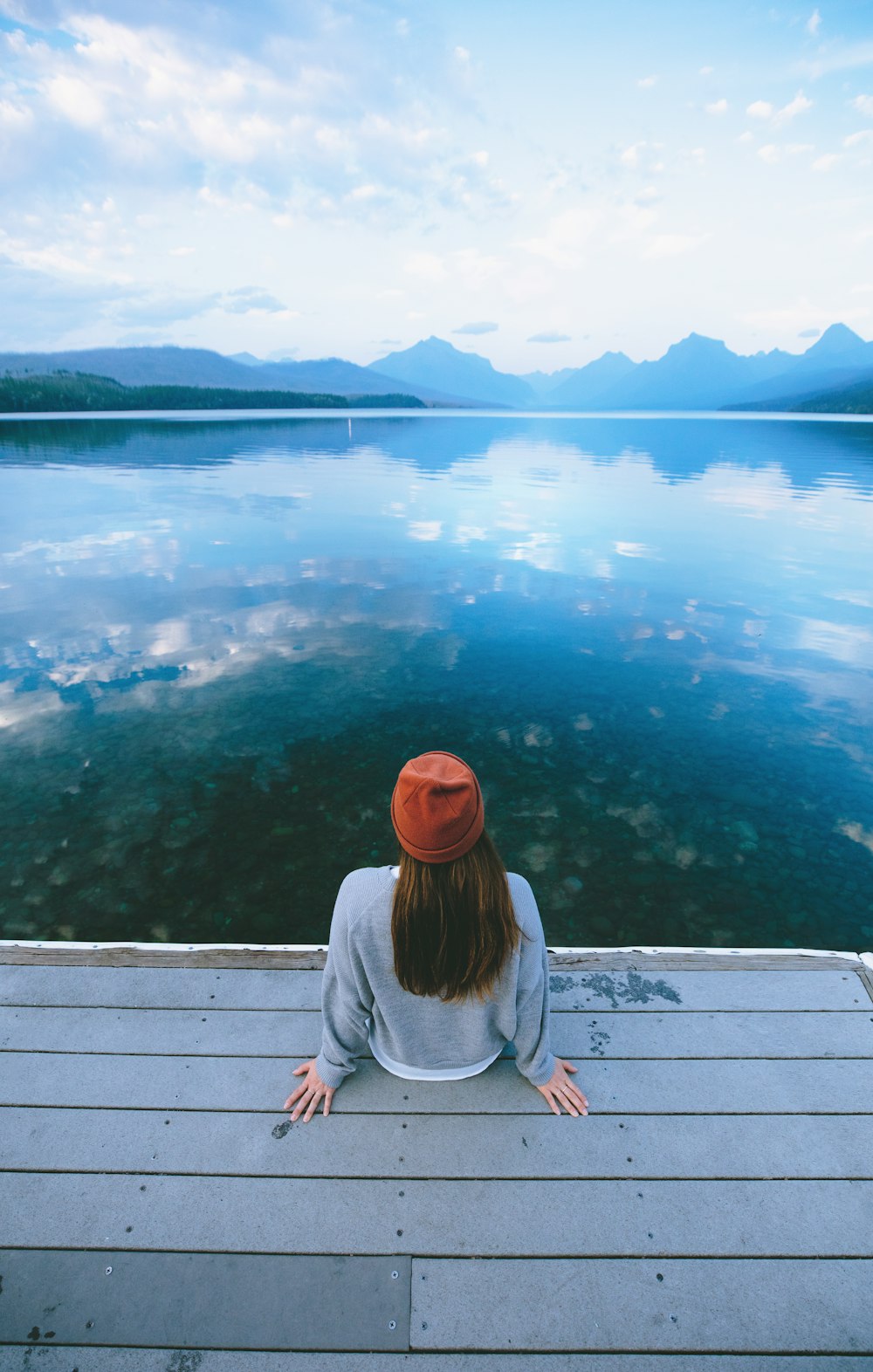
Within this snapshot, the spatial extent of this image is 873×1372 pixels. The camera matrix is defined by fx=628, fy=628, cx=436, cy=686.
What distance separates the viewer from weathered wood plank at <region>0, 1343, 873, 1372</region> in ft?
6.93

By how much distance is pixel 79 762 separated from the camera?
25.5 feet

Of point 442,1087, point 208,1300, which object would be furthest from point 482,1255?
point 208,1300

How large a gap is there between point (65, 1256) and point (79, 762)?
6.29 meters

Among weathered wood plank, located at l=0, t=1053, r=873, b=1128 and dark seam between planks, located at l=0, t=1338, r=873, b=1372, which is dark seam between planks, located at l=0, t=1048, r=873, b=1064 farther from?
dark seam between planks, located at l=0, t=1338, r=873, b=1372

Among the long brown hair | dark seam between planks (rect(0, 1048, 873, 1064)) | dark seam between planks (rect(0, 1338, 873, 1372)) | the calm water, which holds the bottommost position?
the calm water

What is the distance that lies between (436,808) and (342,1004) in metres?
1.23

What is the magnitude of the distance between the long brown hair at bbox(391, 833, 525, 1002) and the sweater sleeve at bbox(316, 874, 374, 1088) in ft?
0.71

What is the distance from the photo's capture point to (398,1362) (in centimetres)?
212

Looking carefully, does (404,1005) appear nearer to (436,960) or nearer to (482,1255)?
(436,960)

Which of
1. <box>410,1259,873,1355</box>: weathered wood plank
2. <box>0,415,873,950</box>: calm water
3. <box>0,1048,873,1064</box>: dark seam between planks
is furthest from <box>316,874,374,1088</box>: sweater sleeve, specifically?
<box>0,415,873,950</box>: calm water

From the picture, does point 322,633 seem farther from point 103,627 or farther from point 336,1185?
point 336,1185

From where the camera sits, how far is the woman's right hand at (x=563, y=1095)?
9.45 ft

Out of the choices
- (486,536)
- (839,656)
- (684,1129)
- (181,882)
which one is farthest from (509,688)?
(486,536)

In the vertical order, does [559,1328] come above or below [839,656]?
above
